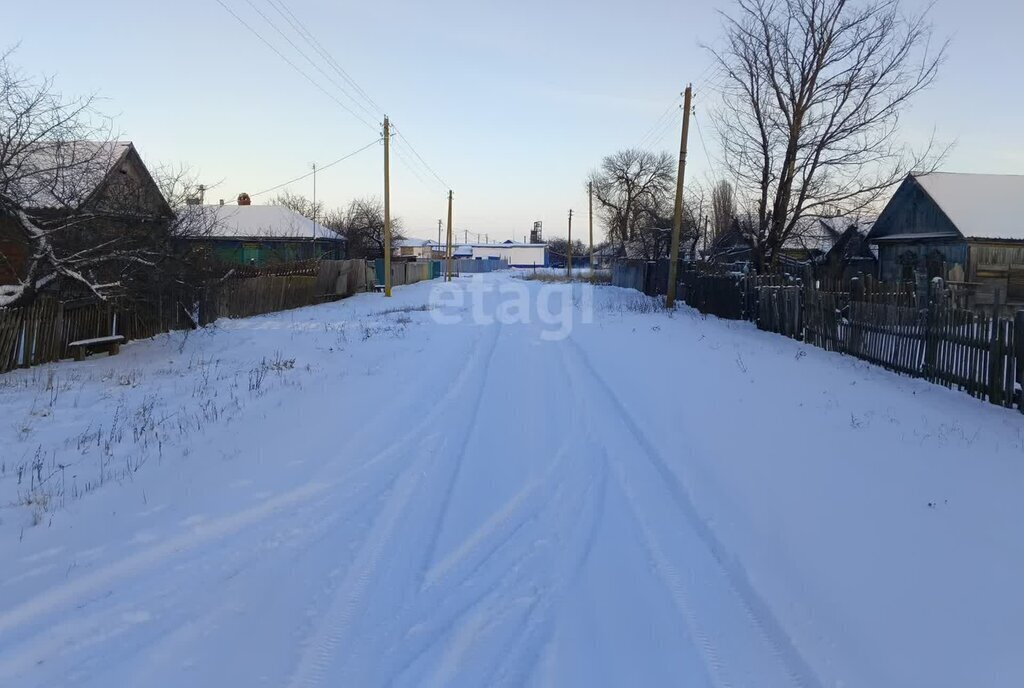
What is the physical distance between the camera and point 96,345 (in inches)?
583

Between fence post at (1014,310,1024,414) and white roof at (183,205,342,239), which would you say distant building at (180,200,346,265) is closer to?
white roof at (183,205,342,239)

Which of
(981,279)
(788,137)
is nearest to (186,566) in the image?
(788,137)

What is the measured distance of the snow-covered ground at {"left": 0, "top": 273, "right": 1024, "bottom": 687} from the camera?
10.7 ft

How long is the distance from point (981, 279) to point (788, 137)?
882 cm

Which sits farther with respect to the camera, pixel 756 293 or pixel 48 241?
pixel 756 293

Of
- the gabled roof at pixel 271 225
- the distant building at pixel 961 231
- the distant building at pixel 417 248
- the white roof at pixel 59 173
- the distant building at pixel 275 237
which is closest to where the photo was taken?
the white roof at pixel 59 173

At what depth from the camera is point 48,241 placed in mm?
13344

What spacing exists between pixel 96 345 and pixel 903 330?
51.9ft

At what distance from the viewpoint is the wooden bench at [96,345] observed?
1395cm

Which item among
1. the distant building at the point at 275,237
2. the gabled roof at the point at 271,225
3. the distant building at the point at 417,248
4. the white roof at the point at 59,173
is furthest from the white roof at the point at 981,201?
the distant building at the point at 417,248

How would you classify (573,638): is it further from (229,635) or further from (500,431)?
(500,431)

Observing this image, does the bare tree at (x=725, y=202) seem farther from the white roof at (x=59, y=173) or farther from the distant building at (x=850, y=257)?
the white roof at (x=59, y=173)

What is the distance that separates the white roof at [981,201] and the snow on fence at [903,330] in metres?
10.2

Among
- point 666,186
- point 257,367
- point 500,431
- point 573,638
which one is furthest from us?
point 666,186
